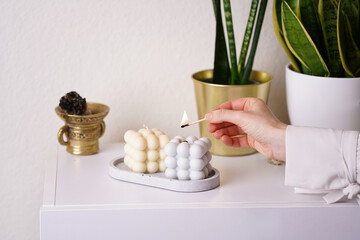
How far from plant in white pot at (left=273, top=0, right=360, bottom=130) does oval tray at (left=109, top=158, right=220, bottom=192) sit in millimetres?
223

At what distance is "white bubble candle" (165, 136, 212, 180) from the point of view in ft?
2.67

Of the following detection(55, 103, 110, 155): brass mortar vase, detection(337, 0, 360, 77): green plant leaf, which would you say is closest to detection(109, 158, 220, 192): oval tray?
detection(55, 103, 110, 155): brass mortar vase

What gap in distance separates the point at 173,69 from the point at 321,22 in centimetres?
34

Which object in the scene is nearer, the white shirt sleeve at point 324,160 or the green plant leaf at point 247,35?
the white shirt sleeve at point 324,160

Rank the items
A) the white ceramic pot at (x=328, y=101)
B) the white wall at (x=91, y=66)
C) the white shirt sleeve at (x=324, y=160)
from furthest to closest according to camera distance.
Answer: the white wall at (x=91, y=66) < the white ceramic pot at (x=328, y=101) < the white shirt sleeve at (x=324, y=160)

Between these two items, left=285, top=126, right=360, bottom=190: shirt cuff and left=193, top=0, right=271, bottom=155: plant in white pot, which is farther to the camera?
left=193, top=0, right=271, bottom=155: plant in white pot

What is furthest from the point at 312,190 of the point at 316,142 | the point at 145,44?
the point at 145,44

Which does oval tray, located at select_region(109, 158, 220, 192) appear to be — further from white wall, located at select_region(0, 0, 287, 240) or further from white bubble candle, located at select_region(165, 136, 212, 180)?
white wall, located at select_region(0, 0, 287, 240)

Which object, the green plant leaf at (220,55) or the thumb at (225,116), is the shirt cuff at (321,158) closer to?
the thumb at (225,116)

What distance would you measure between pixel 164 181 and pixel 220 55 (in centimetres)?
29

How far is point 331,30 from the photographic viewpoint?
35.9 inches

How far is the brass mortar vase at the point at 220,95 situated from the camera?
37.9 inches

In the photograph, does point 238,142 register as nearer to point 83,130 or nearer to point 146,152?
point 146,152

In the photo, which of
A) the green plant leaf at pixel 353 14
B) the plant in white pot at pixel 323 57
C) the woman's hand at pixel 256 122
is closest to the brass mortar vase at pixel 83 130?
the woman's hand at pixel 256 122
